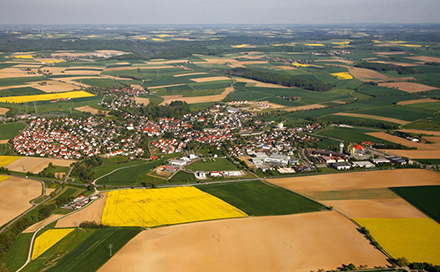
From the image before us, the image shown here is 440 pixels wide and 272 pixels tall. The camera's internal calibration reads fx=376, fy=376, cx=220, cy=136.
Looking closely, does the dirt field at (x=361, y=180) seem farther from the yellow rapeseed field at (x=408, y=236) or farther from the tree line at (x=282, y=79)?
the tree line at (x=282, y=79)

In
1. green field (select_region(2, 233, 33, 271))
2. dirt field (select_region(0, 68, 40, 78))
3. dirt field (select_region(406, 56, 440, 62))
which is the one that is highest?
dirt field (select_region(406, 56, 440, 62))

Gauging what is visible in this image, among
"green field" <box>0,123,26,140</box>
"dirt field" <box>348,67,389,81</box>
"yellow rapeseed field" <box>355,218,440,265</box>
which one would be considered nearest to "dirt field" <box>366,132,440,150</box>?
"yellow rapeseed field" <box>355,218,440,265</box>

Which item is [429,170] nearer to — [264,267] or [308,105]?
[264,267]

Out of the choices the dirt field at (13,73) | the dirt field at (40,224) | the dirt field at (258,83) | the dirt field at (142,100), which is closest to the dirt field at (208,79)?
the dirt field at (258,83)

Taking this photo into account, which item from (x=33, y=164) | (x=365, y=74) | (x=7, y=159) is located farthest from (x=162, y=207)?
(x=365, y=74)

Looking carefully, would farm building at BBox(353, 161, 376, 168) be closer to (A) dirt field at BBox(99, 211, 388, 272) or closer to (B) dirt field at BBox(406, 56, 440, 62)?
(A) dirt field at BBox(99, 211, 388, 272)
